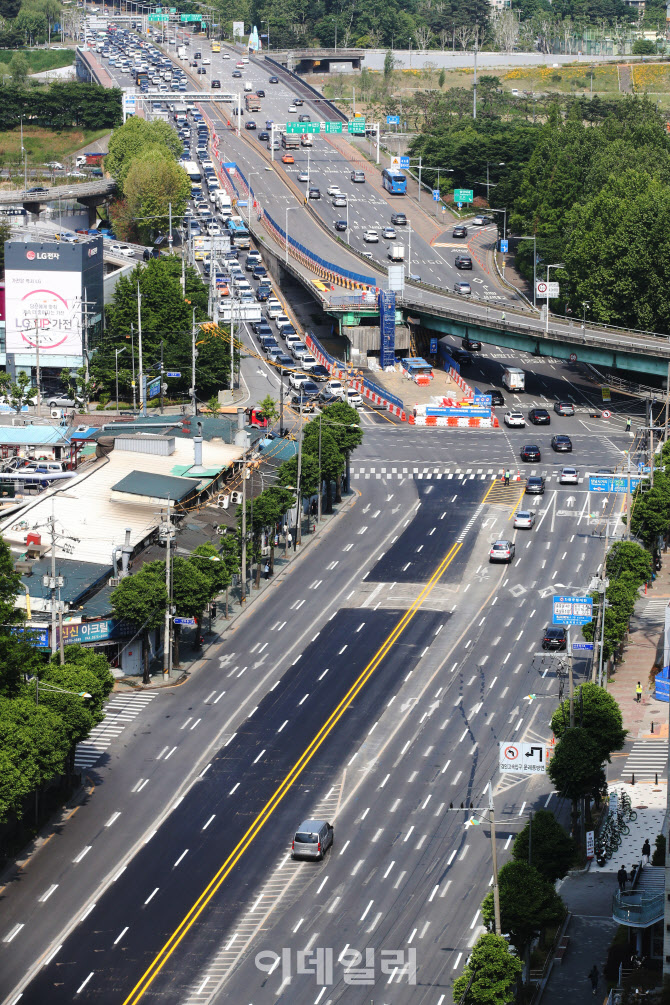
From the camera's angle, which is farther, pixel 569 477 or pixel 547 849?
pixel 569 477

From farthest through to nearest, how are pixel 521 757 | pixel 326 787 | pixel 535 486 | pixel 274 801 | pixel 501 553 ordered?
pixel 535 486
pixel 501 553
pixel 326 787
pixel 274 801
pixel 521 757

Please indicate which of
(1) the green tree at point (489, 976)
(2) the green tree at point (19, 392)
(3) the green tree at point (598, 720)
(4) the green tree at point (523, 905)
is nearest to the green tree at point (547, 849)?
(4) the green tree at point (523, 905)

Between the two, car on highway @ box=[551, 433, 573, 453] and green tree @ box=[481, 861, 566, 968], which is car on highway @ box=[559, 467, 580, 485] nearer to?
car on highway @ box=[551, 433, 573, 453]

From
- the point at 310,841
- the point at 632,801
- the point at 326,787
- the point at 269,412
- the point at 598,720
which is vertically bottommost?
the point at 326,787

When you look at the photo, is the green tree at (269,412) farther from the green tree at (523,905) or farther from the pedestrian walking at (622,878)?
the green tree at (523,905)

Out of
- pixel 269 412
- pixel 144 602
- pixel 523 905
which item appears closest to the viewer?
pixel 523 905

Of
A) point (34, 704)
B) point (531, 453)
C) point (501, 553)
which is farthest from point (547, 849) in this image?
point (531, 453)

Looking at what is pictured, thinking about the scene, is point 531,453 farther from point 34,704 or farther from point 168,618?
point 34,704
